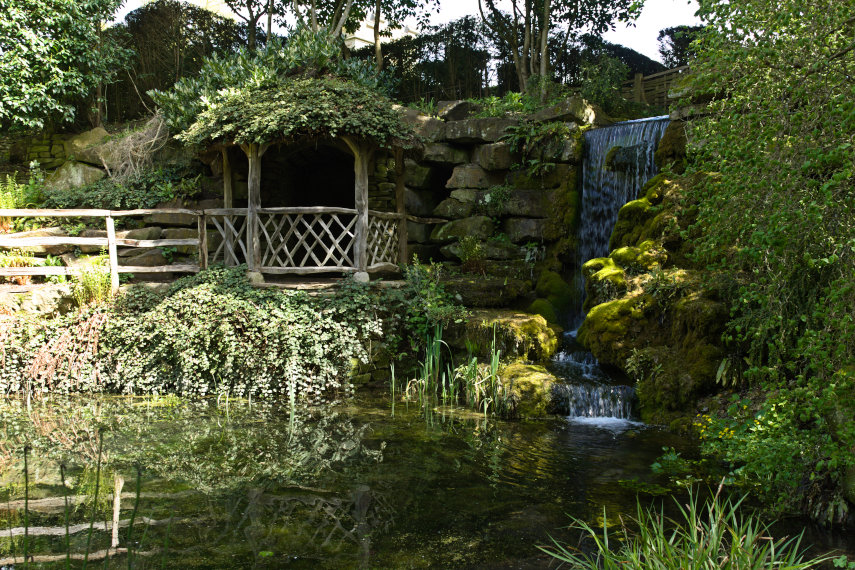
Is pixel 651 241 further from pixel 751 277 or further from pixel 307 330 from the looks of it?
pixel 307 330

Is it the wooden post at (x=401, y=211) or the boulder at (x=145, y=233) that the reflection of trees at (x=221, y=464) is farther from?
the boulder at (x=145, y=233)

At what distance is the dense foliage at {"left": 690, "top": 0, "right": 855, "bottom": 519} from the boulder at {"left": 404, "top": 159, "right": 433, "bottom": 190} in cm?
799

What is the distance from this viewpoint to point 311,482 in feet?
16.9

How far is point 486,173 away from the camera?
1223cm

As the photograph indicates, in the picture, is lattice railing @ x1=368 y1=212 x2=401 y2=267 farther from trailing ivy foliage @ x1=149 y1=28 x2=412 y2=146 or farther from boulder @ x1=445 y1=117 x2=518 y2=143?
boulder @ x1=445 y1=117 x2=518 y2=143

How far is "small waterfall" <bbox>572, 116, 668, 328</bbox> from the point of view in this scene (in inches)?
406

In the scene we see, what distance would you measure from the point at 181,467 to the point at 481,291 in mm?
5671

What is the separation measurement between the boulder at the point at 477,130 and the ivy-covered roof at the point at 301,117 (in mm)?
2483

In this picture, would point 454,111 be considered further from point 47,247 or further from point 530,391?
point 47,247

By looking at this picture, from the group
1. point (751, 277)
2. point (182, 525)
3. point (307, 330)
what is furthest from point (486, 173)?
point (182, 525)

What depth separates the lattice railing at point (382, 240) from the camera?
401 inches

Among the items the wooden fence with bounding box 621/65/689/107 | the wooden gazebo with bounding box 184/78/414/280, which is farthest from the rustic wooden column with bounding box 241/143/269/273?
the wooden fence with bounding box 621/65/689/107

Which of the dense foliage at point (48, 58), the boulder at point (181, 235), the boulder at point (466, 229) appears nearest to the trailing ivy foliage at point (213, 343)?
the boulder at point (181, 235)

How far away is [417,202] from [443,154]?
3.66 ft
